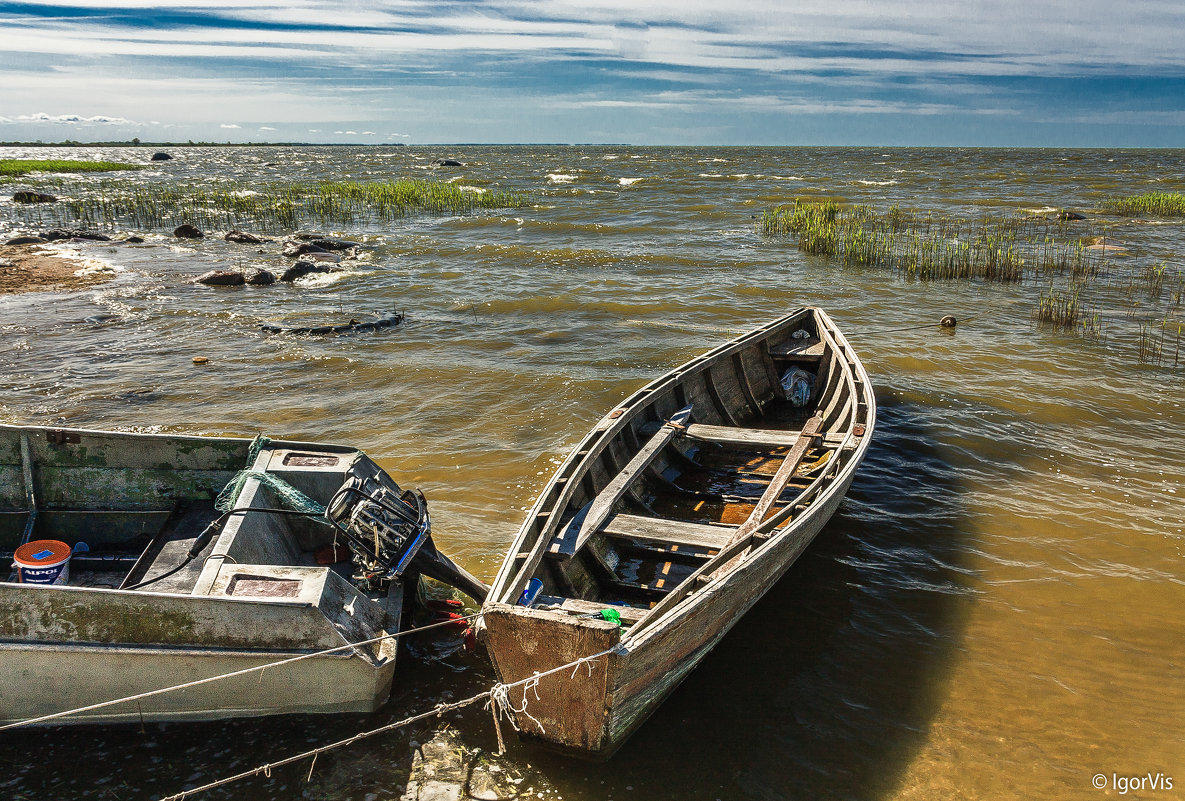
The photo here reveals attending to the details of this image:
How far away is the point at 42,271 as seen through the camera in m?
21.5

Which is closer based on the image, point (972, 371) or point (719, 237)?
point (972, 371)

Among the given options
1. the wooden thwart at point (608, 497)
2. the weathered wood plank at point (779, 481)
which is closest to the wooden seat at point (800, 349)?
Answer: the weathered wood plank at point (779, 481)

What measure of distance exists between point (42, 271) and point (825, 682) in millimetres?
24133

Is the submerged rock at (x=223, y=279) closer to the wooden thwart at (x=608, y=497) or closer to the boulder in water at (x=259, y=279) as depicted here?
the boulder in water at (x=259, y=279)

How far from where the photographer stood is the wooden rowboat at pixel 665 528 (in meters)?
4.47

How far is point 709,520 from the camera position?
762 cm

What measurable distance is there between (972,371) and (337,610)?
1223cm

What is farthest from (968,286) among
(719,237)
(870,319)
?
(719,237)

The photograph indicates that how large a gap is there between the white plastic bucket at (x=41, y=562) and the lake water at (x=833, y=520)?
47.4 inches

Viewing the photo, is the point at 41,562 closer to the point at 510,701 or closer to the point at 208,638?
the point at 208,638

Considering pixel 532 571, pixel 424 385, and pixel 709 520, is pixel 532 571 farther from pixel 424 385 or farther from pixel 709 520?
pixel 424 385

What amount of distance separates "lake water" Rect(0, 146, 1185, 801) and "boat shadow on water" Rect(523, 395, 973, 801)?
0.02m

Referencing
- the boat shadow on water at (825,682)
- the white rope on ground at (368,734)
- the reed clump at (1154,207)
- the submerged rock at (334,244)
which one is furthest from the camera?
the reed clump at (1154,207)

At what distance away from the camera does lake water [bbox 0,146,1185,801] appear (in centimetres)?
498
